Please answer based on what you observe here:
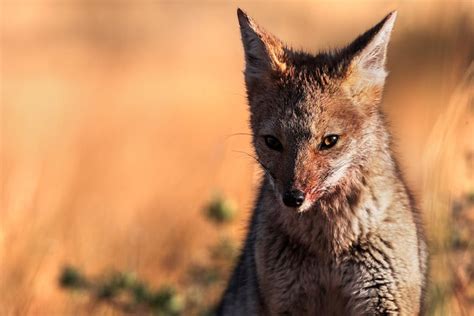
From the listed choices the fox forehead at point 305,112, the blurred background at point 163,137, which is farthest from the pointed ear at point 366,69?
the blurred background at point 163,137

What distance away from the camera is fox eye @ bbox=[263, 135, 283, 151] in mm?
5773

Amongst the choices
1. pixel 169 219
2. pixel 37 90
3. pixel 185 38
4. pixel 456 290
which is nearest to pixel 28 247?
pixel 169 219

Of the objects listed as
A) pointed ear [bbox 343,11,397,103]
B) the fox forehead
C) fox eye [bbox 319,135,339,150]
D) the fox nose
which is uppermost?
pointed ear [bbox 343,11,397,103]

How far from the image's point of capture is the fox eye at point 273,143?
5.77m

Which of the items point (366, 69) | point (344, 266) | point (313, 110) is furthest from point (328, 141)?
point (344, 266)

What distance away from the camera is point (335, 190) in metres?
5.93

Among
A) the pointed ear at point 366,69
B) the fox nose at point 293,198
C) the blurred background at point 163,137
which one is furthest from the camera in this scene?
the blurred background at point 163,137

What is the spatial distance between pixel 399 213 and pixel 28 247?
11.6 feet

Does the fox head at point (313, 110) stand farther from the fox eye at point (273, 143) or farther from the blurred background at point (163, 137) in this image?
the blurred background at point (163, 137)

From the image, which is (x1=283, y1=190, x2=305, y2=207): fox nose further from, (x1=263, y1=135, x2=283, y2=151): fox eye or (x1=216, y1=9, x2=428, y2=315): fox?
(x1=263, y1=135, x2=283, y2=151): fox eye

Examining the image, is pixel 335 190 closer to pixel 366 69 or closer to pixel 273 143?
pixel 273 143

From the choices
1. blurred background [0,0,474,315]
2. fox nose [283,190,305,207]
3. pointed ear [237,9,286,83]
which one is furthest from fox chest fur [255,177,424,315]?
blurred background [0,0,474,315]

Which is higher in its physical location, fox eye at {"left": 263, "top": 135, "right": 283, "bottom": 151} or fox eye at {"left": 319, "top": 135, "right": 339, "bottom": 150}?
fox eye at {"left": 319, "top": 135, "right": 339, "bottom": 150}

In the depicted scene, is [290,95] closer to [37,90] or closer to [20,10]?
[37,90]
